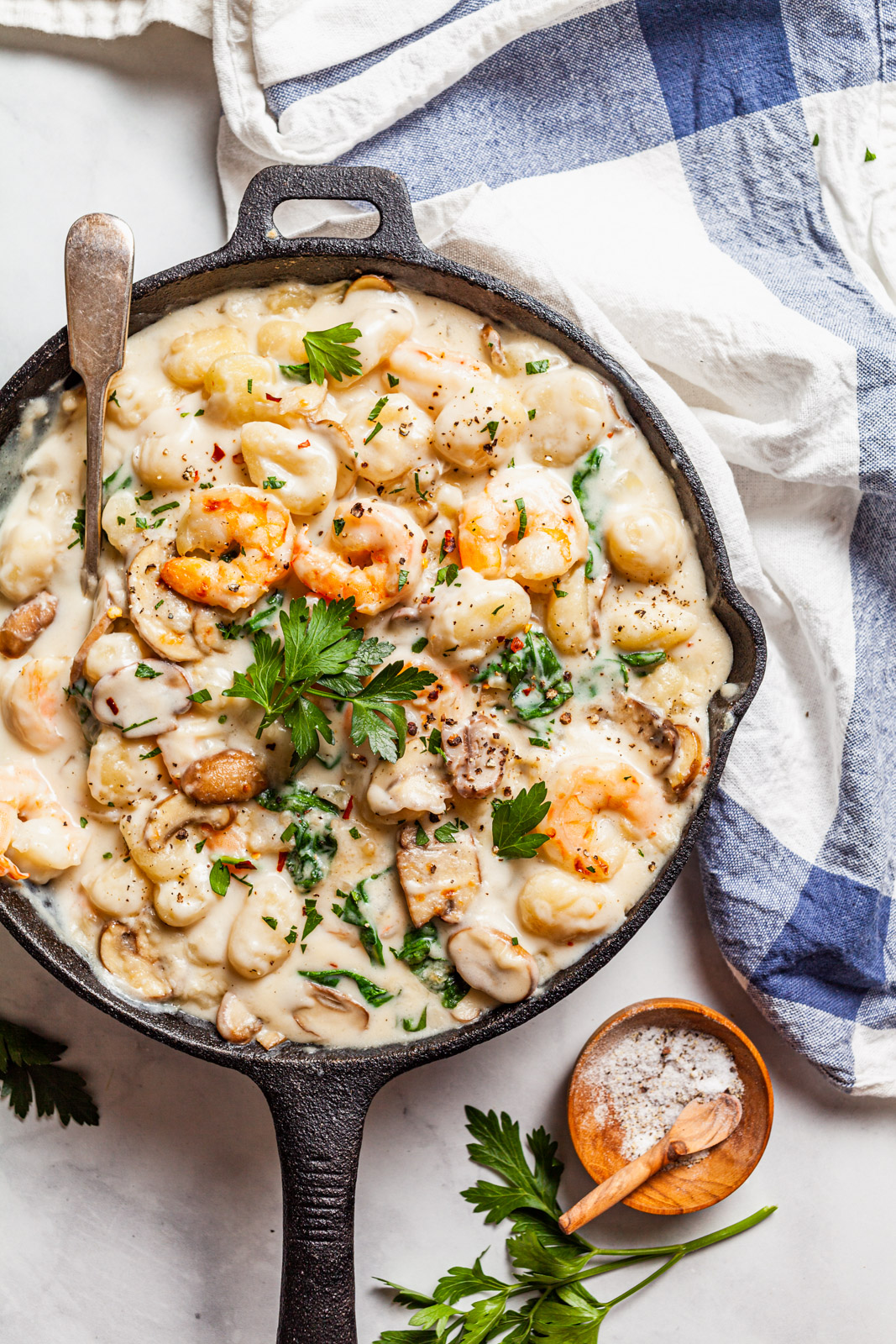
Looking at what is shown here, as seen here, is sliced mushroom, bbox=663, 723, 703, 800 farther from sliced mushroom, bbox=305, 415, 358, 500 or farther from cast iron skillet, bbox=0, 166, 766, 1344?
sliced mushroom, bbox=305, 415, 358, 500

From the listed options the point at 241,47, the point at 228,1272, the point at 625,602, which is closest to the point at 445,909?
the point at 625,602

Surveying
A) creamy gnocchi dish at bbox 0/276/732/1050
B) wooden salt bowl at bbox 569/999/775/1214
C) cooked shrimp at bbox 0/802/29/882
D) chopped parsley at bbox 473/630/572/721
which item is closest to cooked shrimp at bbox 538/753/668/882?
creamy gnocchi dish at bbox 0/276/732/1050

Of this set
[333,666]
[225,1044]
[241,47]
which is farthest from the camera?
[241,47]

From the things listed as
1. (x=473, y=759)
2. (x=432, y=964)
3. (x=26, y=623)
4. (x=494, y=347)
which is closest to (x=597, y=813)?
(x=473, y=759)

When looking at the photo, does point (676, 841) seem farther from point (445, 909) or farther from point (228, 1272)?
point (228, 1272)

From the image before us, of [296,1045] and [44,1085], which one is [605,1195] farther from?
[44,1085]

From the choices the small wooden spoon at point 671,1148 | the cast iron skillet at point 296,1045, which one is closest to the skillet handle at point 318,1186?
the cast iron skillet at point 296,1045
